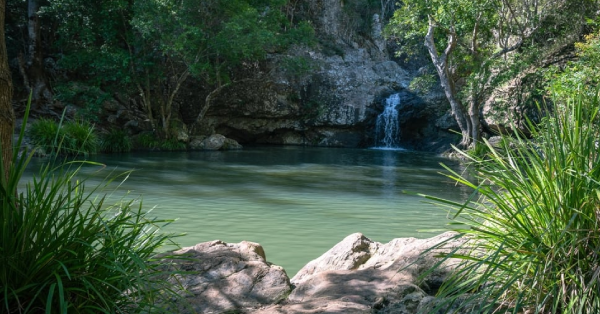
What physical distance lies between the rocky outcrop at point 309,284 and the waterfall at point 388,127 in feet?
69.8

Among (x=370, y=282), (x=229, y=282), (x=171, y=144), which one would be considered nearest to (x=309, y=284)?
(x=370, y=282)

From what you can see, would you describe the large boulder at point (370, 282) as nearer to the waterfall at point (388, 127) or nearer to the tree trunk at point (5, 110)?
the tree trunk at point (5, 110)

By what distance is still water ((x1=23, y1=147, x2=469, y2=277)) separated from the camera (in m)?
6.59

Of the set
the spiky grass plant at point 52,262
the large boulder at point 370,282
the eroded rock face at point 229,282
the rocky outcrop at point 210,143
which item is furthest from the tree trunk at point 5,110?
the rocky outcrop at point 210,143

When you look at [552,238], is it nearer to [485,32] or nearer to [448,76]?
[448,76]

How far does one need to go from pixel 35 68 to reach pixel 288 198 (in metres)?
15.2

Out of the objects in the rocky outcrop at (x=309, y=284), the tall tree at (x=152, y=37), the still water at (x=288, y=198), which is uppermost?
the tall tree at (x=152, y=37)

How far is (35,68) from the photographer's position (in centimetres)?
2048

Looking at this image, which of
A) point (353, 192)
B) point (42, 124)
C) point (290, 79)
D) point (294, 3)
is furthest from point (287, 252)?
point (294, 3)

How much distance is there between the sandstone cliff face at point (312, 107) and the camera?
24.6 meters

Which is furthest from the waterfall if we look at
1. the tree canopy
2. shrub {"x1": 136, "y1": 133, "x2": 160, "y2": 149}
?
shrub {"x1": 136, "y1": 133, "x2": 160, "y2": 149}

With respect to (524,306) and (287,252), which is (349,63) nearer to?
(287,252)

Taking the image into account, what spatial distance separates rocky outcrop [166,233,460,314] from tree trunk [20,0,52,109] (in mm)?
18884

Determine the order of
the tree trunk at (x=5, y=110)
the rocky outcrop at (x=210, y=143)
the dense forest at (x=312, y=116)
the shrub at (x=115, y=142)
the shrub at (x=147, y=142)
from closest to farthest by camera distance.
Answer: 1. the dense forest at (x=312, y=116)
2. the tree trunk at (x=5, y=110)
3. the shrub at (x=115, y=142)
4. the shrub at (x=147, y=142)
5. the rocky outcrop at (x=210, y=143)
